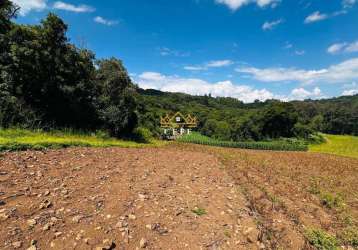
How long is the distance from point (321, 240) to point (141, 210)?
3.69 metres

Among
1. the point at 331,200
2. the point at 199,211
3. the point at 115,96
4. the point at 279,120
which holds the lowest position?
the point at 331,200

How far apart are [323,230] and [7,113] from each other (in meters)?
15.5

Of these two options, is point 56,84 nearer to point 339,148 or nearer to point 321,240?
point 321,240

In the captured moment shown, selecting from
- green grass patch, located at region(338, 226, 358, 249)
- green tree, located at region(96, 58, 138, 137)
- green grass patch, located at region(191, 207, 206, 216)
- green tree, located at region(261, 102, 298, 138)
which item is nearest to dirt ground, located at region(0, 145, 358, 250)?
green grass patch, located at region(191, 207, 206, 216)

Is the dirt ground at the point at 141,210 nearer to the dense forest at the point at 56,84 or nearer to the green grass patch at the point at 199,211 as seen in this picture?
the green grass patch at the point at 199,211

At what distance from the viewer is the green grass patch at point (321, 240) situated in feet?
14.8

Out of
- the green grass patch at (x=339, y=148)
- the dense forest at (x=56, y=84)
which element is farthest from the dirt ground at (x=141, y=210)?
the green grass patch at (x=339, y=148)

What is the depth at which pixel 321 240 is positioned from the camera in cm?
464

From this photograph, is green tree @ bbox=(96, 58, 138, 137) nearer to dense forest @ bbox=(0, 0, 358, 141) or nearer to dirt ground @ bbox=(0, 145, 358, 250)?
dense forest @ bbox=(0, 0, 358, 141)

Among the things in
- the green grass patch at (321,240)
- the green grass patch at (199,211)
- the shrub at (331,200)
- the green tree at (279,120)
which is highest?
the green tree at (279,120)

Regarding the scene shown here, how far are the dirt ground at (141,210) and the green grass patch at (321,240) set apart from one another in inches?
7.8

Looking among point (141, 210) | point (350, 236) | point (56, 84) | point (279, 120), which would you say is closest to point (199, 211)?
point (141, 210)

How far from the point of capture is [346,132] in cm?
8056

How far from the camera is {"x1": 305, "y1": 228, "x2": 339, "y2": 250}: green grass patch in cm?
451
